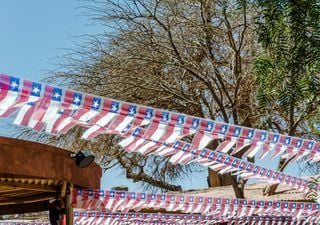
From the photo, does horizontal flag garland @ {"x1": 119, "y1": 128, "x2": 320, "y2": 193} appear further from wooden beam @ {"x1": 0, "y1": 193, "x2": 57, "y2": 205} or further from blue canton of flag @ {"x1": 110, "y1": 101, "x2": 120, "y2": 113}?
wooden beam @ {"x1": 0, "y1": 193, "x2": 57, "y2": 205}

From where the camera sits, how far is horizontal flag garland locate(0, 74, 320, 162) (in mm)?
5004

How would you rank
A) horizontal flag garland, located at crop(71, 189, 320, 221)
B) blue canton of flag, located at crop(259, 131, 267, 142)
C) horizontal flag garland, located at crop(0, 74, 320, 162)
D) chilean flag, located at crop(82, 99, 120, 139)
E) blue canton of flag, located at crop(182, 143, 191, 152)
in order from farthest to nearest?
horizontal flag garland, located at crop(71, 189, 320, 221)
blue canton of flag, located at crop(182, 143, 191, 152)
blue canton of flag, located at crop(259, 131, 267, 142)
chilean flag, located at crop(82, 99, 120, 139)
horizontal flag garland, located at crop(0, 74, 320, 162)

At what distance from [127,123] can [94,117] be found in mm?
413

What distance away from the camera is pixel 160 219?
13398 millimetres

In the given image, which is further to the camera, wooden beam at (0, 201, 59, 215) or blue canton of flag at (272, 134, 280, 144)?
blue canton of flag at (272, 134, 280, 144)

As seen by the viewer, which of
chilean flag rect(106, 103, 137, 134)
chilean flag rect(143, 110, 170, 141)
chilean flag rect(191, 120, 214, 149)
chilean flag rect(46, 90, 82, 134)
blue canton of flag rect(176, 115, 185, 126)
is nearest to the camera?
chilean flag rect(46, 90, 82, 134)

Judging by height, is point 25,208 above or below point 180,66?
below

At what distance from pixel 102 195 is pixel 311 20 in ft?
13.0

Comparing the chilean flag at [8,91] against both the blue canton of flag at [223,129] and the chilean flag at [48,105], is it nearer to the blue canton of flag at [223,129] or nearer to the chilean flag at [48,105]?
the chilean flag at [48,105]

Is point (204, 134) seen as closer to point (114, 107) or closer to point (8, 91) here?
point (114, 107)

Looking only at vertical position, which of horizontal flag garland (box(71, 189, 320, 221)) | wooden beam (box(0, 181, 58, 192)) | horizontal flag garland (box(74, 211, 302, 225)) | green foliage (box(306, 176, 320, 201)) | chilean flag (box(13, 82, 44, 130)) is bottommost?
horizontal flag garland (box(74, 211, 302, 225))

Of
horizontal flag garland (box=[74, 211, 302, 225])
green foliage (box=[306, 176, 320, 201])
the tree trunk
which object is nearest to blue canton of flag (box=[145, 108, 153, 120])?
green foliage (box=[306, 176, 320, 201])

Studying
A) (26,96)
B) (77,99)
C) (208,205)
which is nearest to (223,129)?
(77,99)

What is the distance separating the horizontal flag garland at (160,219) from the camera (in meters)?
12.3
